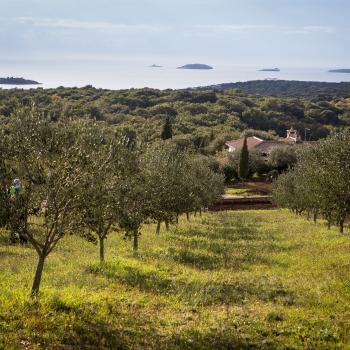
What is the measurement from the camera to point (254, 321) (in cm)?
1515

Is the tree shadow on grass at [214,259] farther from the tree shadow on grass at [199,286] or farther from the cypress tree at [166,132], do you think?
the cypress tree at [166,132]

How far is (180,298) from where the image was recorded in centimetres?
1800

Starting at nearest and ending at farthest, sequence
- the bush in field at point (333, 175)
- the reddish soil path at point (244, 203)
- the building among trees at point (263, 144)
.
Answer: the bush in field at point (333, 175)
the reddish soil path at point (244, 203)
the building among trees at point (263, 144)

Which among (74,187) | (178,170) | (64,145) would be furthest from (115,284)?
(178,170)

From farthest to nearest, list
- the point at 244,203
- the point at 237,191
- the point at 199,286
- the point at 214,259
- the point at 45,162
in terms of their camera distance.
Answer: the point at 237,191 → the point at 244,203 → the point at 214,259 → the point at 199,286 → the point at 45,162

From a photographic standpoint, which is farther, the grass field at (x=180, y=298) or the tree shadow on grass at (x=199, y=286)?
the tree shadow on grass at (x=199, y=286)

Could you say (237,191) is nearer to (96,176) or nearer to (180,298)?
(180,298)

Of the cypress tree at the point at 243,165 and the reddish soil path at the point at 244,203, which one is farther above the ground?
the cypress tree at the point at 243,165

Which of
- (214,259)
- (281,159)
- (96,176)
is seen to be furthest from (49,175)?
(281,159)

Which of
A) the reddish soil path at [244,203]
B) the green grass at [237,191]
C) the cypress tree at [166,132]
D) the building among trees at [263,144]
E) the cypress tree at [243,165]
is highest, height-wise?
the cypress tree at [166,132]

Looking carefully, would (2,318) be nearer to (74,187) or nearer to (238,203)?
(74,187)

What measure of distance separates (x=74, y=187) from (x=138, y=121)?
511 ft

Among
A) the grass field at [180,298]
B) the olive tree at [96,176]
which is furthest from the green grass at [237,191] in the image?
the olive tree at [96,176]

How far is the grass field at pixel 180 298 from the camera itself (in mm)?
13203
